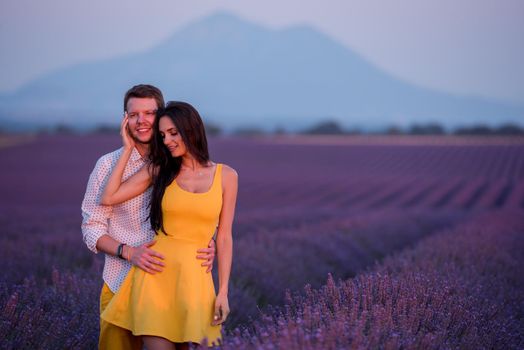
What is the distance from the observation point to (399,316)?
285 cm

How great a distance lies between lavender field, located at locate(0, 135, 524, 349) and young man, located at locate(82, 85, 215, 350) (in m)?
0.25

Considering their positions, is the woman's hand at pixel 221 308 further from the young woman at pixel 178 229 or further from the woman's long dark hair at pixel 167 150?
the woman's long dark hair at pixel 167 150

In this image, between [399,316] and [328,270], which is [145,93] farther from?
[328,270]

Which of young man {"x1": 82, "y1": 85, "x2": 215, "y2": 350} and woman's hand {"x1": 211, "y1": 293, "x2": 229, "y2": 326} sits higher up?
young man {"x1": 82, "y1": 85, "x2": 215, "y2": 350}

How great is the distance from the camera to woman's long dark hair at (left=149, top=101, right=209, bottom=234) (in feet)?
9.34

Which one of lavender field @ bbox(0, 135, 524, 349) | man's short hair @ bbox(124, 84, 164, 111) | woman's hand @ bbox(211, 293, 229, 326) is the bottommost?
lavender field @ bbox(0, 135, 524, 349)

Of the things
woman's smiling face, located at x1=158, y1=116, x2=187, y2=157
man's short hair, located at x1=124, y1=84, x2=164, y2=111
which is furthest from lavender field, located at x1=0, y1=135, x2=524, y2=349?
man's short hair, located at x1=124, y1=84, x2=164, y2=111

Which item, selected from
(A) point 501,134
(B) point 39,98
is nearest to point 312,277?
(A) point 501,134

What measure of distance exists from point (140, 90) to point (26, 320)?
120 cm

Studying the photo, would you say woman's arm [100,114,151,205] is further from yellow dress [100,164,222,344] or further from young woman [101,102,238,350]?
yellow dress [100,164,222,344]

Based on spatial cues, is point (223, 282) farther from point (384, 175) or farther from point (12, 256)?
point (384, 175)

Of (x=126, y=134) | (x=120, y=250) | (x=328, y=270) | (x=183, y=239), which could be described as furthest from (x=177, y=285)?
(x=328, y=270)

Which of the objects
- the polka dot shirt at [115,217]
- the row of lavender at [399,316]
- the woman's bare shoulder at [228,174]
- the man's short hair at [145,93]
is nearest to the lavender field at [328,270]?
the row of lavender at [399,316]

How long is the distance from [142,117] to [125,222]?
1.70 ft
